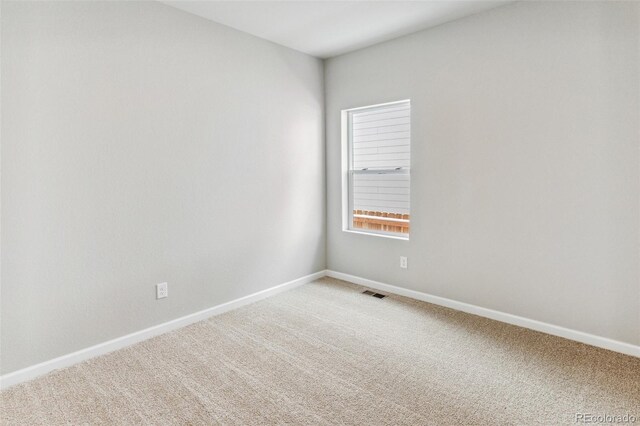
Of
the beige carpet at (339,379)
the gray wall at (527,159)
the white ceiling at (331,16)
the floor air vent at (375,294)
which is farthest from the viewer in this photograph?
the floor air vent at (375,294)

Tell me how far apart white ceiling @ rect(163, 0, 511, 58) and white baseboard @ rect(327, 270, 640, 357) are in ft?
8.14

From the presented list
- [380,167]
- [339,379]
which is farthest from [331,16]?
[339,379]

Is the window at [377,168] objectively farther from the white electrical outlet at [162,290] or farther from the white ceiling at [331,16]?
the white electrical outlet at [162,290]

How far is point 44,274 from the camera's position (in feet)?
7.72

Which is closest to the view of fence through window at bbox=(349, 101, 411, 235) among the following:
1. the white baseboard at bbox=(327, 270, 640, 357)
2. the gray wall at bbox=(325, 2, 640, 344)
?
the gray wall at bbox=(325, 2, 640, 344)

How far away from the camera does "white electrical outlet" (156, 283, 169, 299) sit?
9.59 feet

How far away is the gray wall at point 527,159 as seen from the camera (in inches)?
98.7

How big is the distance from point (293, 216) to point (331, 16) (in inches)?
76.8

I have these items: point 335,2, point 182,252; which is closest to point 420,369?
point 182,252

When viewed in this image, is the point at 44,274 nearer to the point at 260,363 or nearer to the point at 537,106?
the point at 260,363

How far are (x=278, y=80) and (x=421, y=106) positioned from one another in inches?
56.6

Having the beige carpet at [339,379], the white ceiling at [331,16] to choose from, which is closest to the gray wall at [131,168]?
the white ceiling at [331,16]

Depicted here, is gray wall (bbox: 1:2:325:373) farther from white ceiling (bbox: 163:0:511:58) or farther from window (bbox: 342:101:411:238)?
window (bbox: 342:101:411:238)

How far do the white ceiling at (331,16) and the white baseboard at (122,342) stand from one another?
8.14 feet
